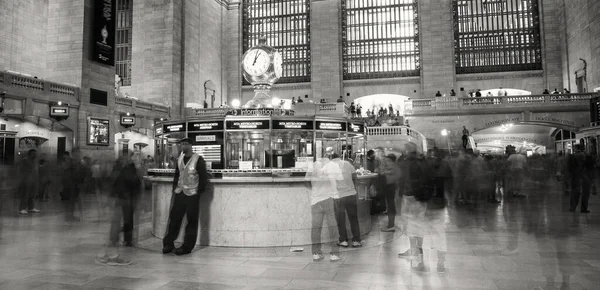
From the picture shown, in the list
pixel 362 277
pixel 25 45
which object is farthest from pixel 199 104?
pixel 362 277

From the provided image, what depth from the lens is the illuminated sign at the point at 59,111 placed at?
18.9m

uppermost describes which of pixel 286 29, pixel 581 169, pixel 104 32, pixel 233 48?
pixel 286 29

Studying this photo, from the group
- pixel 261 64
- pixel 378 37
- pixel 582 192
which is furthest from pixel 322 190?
pixel 378 37

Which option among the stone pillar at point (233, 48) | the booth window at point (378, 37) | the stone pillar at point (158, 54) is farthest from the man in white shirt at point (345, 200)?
the stone pillar at point (233, 48)

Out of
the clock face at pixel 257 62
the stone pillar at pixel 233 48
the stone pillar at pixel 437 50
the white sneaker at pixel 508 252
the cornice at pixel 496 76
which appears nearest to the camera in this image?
the white sneaker at pixel 508 252

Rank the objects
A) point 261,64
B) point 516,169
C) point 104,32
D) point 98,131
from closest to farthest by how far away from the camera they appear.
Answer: point 261,64, point 516,169, point 98,131, point 104,32

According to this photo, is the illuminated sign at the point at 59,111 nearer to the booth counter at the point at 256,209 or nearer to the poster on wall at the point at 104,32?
the poster on wall at the point at 104,32

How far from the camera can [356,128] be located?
29.7 ft

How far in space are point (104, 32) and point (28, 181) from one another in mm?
14237

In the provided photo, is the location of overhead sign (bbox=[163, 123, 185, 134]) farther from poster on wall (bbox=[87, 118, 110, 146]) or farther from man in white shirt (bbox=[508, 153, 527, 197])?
poster on wall (bbox=[87, 118, 110, 146])

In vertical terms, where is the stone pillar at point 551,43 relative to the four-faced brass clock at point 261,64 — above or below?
above

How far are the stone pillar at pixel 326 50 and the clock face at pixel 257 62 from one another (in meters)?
27.0

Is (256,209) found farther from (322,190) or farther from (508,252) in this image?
(508,252)

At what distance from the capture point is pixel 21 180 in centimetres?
1041
